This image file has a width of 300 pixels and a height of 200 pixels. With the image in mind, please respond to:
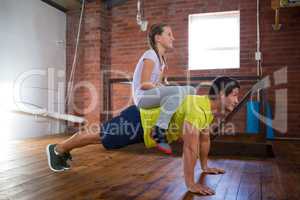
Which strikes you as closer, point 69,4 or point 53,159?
point 53,159

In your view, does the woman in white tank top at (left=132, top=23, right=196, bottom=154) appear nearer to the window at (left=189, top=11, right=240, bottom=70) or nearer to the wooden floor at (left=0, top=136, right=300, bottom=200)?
the wooden floor at (left=0, top=136, right=300, bottom=200)

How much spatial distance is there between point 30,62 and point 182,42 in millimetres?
2307

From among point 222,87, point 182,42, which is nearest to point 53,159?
point 222,87

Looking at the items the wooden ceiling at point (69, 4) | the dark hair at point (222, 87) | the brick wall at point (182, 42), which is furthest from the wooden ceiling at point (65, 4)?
the dark hair at point (222, 87)

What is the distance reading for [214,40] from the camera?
4750mm

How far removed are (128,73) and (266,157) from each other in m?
2.92

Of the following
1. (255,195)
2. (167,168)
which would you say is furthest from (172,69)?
(255,195)

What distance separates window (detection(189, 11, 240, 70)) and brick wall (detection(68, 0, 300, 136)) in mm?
98

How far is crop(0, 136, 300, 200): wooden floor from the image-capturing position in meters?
1.60

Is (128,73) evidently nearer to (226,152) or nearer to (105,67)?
(105,67)

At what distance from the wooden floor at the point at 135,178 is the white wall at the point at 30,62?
1.34 metres

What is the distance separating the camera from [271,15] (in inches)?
176

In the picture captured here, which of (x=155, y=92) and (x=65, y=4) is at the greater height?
(x=65, y=4)

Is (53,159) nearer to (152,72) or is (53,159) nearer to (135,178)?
(135,178)
